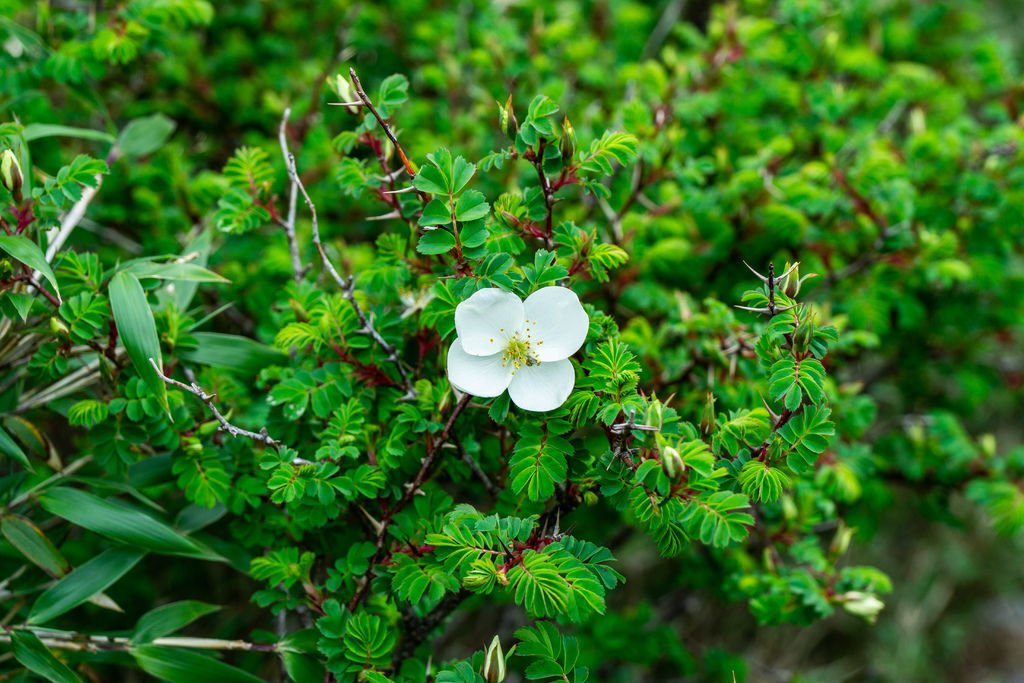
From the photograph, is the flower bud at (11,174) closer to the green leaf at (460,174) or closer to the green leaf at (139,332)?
the green leaf at (139,332)

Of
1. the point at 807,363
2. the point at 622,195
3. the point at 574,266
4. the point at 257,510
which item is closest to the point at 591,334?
the point at 574,266

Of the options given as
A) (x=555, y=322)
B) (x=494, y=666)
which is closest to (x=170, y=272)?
(x=555, y=322)

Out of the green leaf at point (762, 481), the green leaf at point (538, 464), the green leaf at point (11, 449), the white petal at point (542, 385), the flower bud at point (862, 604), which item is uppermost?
the white petal at point (542, 385)

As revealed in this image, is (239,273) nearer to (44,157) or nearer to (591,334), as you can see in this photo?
(44,157)

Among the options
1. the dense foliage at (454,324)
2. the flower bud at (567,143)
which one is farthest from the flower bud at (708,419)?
the flower bud at (567,143)

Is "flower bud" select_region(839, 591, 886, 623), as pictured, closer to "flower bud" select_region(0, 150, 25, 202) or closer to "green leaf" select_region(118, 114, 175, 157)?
"flower bud" select_region(0, 150, 25, 202)

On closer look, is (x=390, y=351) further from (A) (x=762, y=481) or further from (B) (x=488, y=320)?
(A) (x=762, y=481)
